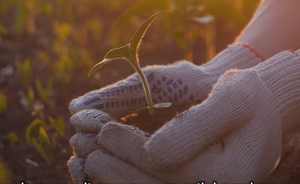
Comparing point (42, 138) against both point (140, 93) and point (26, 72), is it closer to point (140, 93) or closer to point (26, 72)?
point (140, 93)

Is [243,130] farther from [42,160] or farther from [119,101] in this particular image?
[42,160]

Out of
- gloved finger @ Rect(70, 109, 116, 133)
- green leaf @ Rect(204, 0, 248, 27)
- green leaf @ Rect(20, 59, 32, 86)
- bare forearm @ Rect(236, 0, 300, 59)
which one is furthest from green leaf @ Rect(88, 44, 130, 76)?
green leaf @ Rect(20, 59, 32, 86)

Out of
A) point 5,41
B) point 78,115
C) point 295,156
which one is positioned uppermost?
point 5,41

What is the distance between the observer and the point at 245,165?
39.8 inches

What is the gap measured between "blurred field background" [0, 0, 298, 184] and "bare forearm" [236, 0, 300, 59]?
31cm

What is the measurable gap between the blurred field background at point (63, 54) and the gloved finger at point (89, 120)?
20cm

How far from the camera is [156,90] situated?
1238mm

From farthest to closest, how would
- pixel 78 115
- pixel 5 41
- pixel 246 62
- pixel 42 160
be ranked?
pixel 5 41 → pixel 42 160 → pixel 246 62 → pixel 78 115

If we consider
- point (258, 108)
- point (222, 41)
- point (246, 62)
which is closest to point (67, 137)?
point (246, 62)

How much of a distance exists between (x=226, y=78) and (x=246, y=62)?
290mm

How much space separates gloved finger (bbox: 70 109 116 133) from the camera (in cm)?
110

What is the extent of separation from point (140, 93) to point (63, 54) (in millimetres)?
951

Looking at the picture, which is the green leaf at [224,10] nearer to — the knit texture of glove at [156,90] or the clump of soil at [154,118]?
the knit texture of glove at [156,90]

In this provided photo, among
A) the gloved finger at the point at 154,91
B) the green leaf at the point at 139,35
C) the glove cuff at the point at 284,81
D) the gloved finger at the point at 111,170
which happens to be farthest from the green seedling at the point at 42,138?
the glove cuff at the point at 284,81
